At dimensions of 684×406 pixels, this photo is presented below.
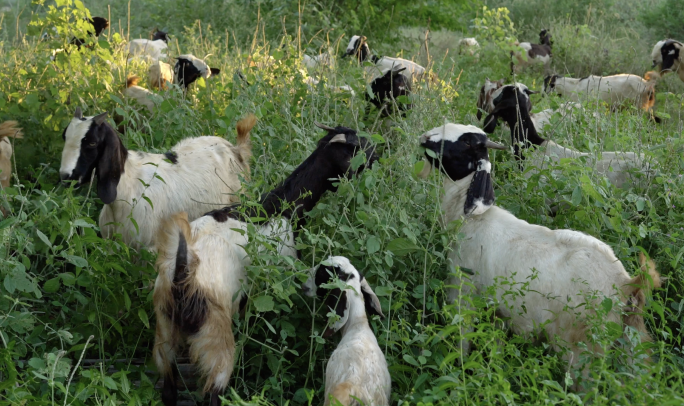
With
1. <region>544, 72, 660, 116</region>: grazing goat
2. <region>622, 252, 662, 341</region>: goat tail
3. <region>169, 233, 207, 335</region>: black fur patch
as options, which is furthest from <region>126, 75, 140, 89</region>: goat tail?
<region>544, 72, 660, 116</region>: grazing goat

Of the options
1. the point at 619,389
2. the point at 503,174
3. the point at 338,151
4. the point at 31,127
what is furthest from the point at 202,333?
the point at 31,127

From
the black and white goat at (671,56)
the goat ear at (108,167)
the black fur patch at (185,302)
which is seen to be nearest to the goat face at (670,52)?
the black and white goat at (671,56)

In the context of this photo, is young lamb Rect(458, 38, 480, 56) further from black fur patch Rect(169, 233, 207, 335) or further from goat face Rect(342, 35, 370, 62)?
black fur patch Rect(169, 233, 207, 335)

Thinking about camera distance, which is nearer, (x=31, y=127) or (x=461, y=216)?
(x=461, y=216)

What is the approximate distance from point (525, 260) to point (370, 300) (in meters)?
0.81

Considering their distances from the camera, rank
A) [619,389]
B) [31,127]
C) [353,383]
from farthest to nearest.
Result: [31,127] → [353,383] → [619,389]

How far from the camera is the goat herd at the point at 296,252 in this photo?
334 centimetres

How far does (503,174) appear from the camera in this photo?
5.18m

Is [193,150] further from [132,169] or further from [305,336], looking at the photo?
[305,336]

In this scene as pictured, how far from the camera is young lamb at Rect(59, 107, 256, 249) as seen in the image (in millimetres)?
4203

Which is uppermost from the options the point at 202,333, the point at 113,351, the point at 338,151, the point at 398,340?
the point at 338,151

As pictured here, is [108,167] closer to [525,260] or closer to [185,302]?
[185,302]

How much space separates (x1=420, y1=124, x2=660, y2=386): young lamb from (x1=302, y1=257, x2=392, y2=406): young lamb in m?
0.43

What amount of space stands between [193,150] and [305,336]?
1.73 m
